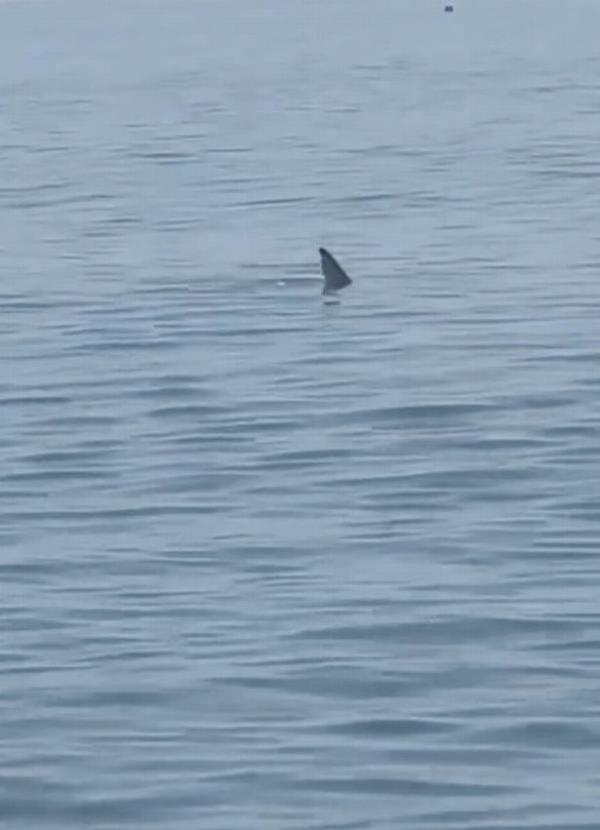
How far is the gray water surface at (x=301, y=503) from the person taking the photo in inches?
397

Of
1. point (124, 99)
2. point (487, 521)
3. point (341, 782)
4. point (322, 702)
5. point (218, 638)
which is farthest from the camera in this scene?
point (124, 99)

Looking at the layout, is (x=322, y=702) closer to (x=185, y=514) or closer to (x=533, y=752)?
(x=533, y=752)

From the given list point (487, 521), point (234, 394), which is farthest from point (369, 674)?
point (234, 394)

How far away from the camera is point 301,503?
14.6 m

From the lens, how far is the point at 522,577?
499 inches

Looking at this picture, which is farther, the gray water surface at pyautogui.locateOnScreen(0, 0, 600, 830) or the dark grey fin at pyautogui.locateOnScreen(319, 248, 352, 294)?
the dark grey fin at pyautogui.locateOnScreen(319, 248, 352, 294)

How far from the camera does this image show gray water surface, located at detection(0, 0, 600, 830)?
10.1m

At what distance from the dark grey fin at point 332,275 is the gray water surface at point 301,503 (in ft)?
0.60

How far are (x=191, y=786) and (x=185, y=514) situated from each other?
15.0ft

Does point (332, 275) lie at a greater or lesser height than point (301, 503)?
greater

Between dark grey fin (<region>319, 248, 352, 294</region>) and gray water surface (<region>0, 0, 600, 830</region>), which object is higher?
dark grey fin (<region>319, 248, 352, 294</region>)

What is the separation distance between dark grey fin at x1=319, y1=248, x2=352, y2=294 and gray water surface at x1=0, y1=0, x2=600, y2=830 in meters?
0.18

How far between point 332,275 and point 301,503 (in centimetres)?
851

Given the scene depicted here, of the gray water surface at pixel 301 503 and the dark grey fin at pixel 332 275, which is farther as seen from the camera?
the dark grey fin at pixel 332 275
